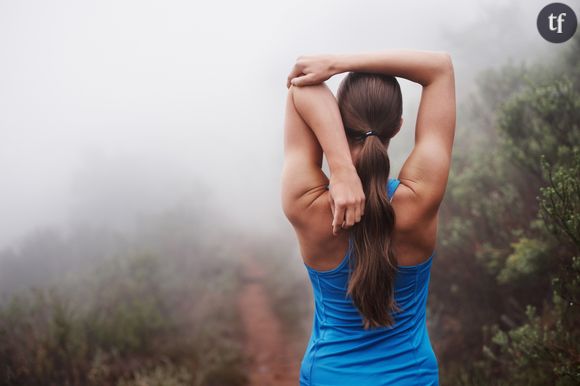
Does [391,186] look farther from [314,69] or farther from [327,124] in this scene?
[314,69]

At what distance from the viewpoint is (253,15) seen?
894cm

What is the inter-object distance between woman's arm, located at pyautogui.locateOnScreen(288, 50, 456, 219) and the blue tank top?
10 cm

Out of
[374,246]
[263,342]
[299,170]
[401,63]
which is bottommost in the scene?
[263,342]

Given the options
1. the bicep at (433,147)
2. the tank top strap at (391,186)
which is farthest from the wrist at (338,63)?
the tank top strap at (391,186)

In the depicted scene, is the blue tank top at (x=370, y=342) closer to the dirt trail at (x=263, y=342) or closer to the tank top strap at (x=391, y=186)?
the tank top strap at (x=391, y=186)

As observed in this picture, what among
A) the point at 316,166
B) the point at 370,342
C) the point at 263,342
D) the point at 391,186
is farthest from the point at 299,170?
the point at 263,342

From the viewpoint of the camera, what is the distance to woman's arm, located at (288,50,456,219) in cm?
140

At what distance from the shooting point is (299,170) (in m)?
1.47

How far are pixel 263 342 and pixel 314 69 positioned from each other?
551cm

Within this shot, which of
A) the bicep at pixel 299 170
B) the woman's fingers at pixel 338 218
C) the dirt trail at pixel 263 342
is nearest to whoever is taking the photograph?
the woman's fingers at pixel 338 218

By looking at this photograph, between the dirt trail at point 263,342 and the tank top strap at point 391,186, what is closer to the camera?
the tank top strap at point 391,186

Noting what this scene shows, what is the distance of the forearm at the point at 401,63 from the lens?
149 cm

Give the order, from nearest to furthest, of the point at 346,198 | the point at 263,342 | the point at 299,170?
the point at 346,198
the point at 299,170
the point at 263,342

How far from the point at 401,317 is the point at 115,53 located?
26.8ft
